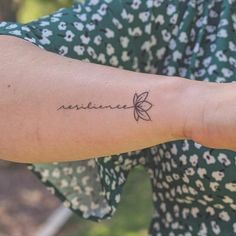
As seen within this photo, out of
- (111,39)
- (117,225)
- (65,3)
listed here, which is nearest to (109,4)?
(111,39)

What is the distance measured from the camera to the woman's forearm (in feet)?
2.72

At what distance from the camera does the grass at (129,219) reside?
8.97ft

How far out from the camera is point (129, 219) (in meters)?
2.83

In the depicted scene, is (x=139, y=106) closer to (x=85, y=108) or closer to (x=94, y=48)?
(x=85, y=108)

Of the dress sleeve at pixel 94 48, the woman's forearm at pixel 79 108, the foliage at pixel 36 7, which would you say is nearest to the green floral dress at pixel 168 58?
the dress sleeve at pixel 94 48

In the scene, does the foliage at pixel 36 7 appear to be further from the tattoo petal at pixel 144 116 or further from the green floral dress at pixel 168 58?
the tattoo petal at pixel 144 116

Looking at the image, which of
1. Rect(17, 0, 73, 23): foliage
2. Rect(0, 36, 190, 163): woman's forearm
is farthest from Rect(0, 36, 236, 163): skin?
Rect(17, 0, 73, 23): foliage

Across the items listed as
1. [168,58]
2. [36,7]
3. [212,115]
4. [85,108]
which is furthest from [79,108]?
[36,7]

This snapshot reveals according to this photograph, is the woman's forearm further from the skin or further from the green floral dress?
the green floral dress

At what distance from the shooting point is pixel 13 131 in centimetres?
87

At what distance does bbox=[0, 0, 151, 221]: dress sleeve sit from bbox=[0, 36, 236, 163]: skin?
11 centimetres

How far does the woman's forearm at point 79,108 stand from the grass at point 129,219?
5.77ft

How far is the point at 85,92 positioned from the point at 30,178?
2.54 m

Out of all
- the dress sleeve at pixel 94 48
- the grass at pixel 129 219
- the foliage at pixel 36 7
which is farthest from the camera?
the grass at pixel 129 219
